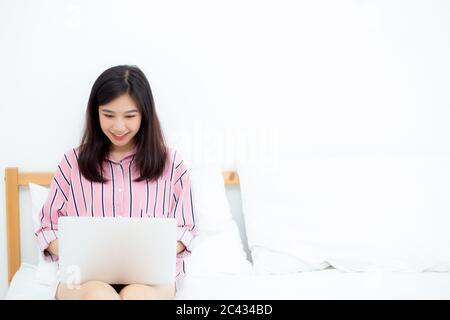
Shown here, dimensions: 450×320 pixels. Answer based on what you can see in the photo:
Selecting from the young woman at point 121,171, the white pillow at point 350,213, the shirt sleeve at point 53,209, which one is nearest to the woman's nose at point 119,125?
the young woman at point 121,171

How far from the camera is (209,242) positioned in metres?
1.40

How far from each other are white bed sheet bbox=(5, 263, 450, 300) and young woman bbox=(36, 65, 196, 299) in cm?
9

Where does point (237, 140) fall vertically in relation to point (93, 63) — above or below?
below

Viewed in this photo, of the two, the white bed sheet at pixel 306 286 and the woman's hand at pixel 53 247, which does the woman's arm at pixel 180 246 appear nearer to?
the white bed sheet at pixel 306 286

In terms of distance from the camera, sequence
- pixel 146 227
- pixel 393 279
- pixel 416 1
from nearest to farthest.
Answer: pixel 146 227 < pixel 393 279 < pixel 416 1

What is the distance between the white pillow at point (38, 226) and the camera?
1.28 metres

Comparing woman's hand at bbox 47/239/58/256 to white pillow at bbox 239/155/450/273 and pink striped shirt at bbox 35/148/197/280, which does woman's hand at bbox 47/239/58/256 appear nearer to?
pink striped shirt at bbox 35/148/197/280

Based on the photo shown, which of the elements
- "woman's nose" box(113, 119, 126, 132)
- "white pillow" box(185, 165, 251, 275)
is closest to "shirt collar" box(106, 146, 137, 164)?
"woman's nose" box(113, 119, 126, 132)

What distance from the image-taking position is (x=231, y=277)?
1318mm

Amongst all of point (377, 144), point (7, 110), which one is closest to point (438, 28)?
point (377, 144)

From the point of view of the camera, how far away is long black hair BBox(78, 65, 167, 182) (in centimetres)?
123
